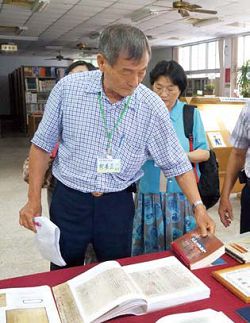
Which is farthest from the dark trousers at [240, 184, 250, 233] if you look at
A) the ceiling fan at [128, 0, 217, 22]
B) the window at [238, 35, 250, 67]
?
the window at [238, 35, 250, 67]

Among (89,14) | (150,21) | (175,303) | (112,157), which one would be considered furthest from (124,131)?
(150,21)

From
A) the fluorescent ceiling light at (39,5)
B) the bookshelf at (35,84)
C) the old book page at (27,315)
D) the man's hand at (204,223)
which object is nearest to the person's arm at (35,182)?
the old book page at (27,315)

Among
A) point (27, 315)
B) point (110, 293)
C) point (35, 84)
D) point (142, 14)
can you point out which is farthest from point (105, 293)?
point (35, 84)

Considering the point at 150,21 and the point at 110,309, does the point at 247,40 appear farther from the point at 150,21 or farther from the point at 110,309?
the point at 110,309

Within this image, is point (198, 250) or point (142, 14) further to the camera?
point (142, 14)

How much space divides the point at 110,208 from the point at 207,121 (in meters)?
3.18

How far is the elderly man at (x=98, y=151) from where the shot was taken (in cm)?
140

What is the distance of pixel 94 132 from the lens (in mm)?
1396

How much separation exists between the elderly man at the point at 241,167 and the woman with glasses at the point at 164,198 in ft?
0.55

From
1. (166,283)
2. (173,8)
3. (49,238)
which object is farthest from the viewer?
(173,8)

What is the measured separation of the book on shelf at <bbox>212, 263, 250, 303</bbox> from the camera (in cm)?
107

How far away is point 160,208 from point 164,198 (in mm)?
54

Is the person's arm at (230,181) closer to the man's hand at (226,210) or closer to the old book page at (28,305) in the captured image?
the man's hand at (226,210)

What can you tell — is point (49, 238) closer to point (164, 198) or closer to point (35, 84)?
point (164, 198)
